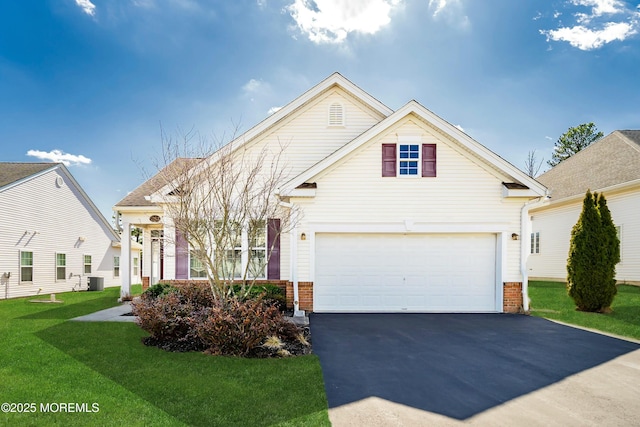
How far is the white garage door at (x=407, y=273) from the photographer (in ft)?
37.3

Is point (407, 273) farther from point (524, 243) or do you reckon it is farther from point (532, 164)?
point (532, 164)

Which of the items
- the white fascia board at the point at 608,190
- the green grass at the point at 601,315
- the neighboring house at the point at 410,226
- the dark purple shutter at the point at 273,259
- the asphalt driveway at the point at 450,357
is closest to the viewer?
the asphalt driveway at the point at 450,357

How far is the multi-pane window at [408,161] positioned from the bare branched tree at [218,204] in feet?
12.3

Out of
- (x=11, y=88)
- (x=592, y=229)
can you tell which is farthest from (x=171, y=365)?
(x=11, y=88)

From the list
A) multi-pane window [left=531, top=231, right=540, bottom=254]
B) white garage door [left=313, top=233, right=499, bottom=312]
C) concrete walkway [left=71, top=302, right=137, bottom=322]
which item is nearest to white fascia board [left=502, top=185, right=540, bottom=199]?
white garage door [left=313, top=233, right=499, bottom=312]

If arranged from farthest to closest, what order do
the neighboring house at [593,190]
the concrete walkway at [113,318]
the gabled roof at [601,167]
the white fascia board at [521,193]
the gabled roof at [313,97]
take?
the gabled roof at [601,167] → the neighboring house at [593,190] → the gabled roof at [313,97] → the white fascia board at [521,193] → the concrete walkway at [113,318]

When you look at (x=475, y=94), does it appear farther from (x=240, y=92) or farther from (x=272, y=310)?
(x=272, y=310)

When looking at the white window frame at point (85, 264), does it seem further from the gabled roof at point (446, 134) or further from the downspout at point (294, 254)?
the gabled roof at point (446, 134)

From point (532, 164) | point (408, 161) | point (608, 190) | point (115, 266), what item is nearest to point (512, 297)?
point (408, 161)

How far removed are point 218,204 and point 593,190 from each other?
18.4 meters

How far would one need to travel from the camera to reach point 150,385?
5152 mm

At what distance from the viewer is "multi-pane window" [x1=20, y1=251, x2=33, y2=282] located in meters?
17.4

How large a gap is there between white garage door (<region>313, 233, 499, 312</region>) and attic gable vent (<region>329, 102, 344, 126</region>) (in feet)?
15.0

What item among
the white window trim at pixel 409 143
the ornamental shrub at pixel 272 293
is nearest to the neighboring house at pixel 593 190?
the white window trim at pixel 409 143
